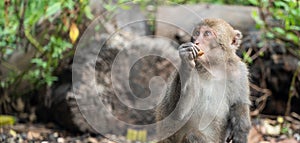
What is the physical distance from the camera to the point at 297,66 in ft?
21.5

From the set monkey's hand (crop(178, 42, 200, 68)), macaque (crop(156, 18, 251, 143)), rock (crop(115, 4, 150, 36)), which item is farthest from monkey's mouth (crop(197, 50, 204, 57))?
rock (crop(115, 4, 150, 36))

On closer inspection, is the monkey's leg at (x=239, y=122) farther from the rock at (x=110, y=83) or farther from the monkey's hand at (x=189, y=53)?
the rock at (x=110, y=83)

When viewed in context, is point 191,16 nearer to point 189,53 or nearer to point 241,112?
point 241,112

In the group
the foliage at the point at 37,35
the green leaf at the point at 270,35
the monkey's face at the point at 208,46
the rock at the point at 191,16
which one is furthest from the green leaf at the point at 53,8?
the green leaf at the point at 270,35

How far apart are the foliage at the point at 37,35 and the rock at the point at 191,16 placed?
904 mm

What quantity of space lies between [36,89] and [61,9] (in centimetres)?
111

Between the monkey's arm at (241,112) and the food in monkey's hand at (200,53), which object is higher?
the food in monkey's hand at (200,53)

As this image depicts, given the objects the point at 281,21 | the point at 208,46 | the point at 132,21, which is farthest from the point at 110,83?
the point at 208,46

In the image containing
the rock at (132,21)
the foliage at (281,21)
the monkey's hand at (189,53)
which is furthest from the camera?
the rock at (132,21)

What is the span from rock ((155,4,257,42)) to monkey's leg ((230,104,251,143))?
5.92ft

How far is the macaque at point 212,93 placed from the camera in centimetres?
429

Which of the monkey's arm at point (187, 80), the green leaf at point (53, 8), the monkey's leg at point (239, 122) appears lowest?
the monkey's leg at point (239, 122)

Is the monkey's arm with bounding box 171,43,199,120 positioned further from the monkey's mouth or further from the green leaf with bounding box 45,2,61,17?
the green leaf with bounding box 45,2,61,17

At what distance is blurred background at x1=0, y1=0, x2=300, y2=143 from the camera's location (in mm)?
5910
